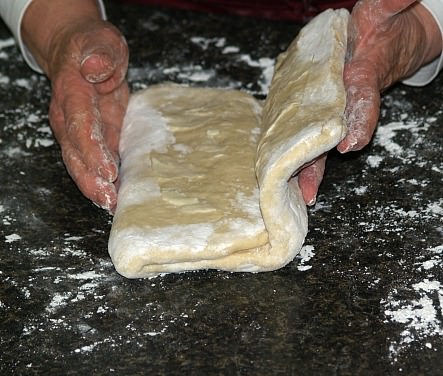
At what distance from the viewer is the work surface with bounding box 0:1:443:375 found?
148 cm

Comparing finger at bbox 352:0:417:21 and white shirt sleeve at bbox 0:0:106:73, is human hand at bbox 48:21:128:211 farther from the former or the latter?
finger at bbox 352:0:417:21

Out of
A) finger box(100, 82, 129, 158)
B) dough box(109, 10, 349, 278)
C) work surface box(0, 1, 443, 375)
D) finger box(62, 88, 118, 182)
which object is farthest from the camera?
finger box(100, 82, 129, 158)

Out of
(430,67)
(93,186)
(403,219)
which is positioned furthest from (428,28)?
(93,186)

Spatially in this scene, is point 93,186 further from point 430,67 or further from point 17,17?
point 430,67

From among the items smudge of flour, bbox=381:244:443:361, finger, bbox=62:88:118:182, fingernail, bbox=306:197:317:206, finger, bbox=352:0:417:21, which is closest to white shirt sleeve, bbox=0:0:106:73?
finger, bbox=62:88:118:182

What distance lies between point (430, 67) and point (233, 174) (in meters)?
0.74

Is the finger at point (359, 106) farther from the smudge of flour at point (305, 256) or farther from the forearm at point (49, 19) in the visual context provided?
the forearm at point (49, 19)

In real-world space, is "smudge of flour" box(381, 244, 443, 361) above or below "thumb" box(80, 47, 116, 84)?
below

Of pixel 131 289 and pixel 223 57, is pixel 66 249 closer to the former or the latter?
pixel 131 289

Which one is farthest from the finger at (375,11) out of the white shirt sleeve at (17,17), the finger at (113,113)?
the white shirt sleeve at (17,17)

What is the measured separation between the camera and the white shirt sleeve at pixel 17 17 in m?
2.26

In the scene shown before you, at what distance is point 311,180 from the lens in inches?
69.8

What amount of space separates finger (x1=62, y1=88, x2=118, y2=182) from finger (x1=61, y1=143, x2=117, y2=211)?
0.04ft

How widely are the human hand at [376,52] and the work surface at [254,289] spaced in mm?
194
